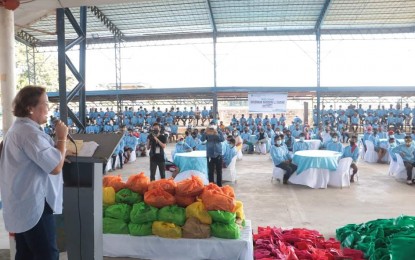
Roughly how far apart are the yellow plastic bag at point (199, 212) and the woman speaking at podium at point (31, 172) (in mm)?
1753

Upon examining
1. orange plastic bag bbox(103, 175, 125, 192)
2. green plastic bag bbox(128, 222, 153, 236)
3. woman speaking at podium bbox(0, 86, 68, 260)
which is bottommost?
green plastic bag bbox(128, 222, 153, 236)

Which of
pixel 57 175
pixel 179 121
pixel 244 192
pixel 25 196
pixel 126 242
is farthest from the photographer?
pixel 179 121

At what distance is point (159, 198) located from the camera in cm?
389

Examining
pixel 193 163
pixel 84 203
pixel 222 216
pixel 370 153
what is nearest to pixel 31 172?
pixel 84 203

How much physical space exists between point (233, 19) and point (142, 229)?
17319 millimetres

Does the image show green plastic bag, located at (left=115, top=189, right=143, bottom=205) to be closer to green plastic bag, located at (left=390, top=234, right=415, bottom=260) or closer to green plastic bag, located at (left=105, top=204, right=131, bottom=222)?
green plastic bag, located at (left=105, top=204, right=131, bottom=222)

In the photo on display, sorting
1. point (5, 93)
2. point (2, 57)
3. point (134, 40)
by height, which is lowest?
point (5, 93)

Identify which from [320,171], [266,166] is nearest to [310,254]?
[320,171]

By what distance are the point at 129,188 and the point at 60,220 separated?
3.68 ft

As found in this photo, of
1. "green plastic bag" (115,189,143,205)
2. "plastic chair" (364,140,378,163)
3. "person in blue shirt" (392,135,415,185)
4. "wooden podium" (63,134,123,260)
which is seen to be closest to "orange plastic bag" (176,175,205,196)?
"green plastic bag" (115,189,143,205)

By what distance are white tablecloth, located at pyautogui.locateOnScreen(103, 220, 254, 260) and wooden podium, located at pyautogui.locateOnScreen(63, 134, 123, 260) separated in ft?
3.82

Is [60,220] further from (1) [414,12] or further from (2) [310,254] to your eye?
(1) [414,12]

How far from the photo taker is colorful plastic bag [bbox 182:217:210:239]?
375 centimetres

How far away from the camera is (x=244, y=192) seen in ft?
26.8
